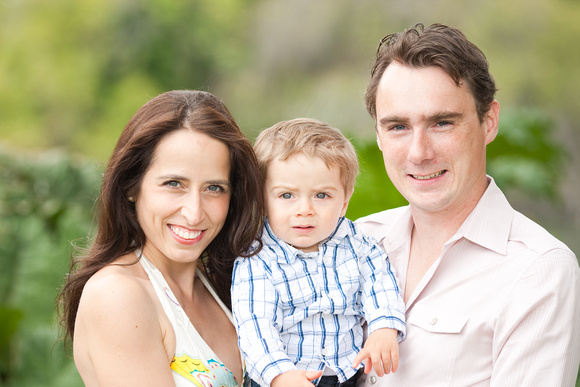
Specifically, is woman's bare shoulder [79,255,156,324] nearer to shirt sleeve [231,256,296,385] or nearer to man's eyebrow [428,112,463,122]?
shirt sleeve [231,256,296,385]

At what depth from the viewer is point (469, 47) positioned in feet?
7.97

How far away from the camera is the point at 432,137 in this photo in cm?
239

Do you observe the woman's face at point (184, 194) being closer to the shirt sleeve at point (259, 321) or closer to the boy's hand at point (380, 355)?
the shirt sleeve at point (259, 321)

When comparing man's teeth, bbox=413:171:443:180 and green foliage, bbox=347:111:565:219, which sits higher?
green foliage, bbox=347:111:565:219

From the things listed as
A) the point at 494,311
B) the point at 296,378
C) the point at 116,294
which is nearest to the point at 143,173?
the point at 116,294

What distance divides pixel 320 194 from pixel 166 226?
54 cm

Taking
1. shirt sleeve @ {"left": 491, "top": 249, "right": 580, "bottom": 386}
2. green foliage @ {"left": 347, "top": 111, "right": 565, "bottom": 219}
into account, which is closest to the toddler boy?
shirt sleeve @ {"left": 491, "top": 249, "right": 580, "bottom": 386}

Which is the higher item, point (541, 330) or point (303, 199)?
point (303, 199)

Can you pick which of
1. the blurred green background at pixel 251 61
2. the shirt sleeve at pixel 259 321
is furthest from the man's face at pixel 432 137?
the blurred green background at pixel 251 61

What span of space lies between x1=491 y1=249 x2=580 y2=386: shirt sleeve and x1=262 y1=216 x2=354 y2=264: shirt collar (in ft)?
2.01

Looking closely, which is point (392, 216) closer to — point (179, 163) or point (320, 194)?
point (320, 194)

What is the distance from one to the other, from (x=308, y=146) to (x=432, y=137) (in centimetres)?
44

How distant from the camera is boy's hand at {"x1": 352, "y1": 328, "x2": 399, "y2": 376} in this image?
2.20 metres

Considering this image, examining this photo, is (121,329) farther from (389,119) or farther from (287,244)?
(389,119)
